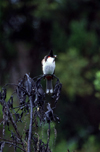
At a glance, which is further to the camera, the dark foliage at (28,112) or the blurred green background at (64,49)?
the blurred green background at (64,49)

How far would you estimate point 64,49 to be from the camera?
11609mm

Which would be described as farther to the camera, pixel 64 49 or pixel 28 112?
pixel 64 49

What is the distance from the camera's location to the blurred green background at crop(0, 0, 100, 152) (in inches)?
408

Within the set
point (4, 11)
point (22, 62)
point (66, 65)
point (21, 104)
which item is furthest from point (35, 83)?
point (22, 62)

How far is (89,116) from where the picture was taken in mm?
12242

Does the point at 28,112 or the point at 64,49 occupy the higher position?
the point at 64,49

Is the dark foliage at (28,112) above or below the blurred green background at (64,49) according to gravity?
below

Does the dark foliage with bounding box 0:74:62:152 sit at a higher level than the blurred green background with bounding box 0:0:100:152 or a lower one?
lower

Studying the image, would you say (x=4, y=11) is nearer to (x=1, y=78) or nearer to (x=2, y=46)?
(x=2, y=46)

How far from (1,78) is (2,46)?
1200 mm

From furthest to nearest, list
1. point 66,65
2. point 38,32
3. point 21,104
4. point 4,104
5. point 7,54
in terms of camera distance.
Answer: point 38,32, point 7,54, point 66,65, point 21,104, point 4,104

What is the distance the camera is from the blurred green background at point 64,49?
10.4 m

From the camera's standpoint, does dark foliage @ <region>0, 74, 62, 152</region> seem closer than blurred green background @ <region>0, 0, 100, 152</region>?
Yes

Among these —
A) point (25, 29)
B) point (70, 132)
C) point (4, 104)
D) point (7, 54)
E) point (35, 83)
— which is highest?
point (25, 29)
